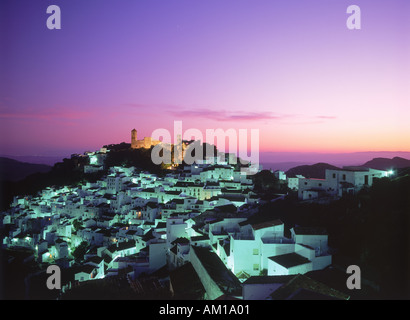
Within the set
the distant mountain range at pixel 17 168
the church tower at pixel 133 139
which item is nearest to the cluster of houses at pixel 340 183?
the church tower at pixel 133 139

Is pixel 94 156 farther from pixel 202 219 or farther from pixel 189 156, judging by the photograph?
pixel 202 219

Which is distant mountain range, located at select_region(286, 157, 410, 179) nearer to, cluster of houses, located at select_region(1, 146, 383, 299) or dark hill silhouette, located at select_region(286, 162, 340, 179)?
dark hill silhouette, located at select_region(286, 162, 340, 179)

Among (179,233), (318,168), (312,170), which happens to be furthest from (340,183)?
(318,168)

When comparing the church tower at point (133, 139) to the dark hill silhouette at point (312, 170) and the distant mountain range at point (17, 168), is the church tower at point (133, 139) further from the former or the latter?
the dark hill silhouette at point (312, 170)

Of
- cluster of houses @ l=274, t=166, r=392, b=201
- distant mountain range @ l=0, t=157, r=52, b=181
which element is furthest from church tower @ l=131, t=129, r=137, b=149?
cluster of houses @ l=274, t=166, r=392, b=201

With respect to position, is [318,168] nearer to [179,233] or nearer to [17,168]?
[179,233]

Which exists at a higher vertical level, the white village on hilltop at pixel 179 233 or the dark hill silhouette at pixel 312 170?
the dark hill silhouette at pixel 312 170
